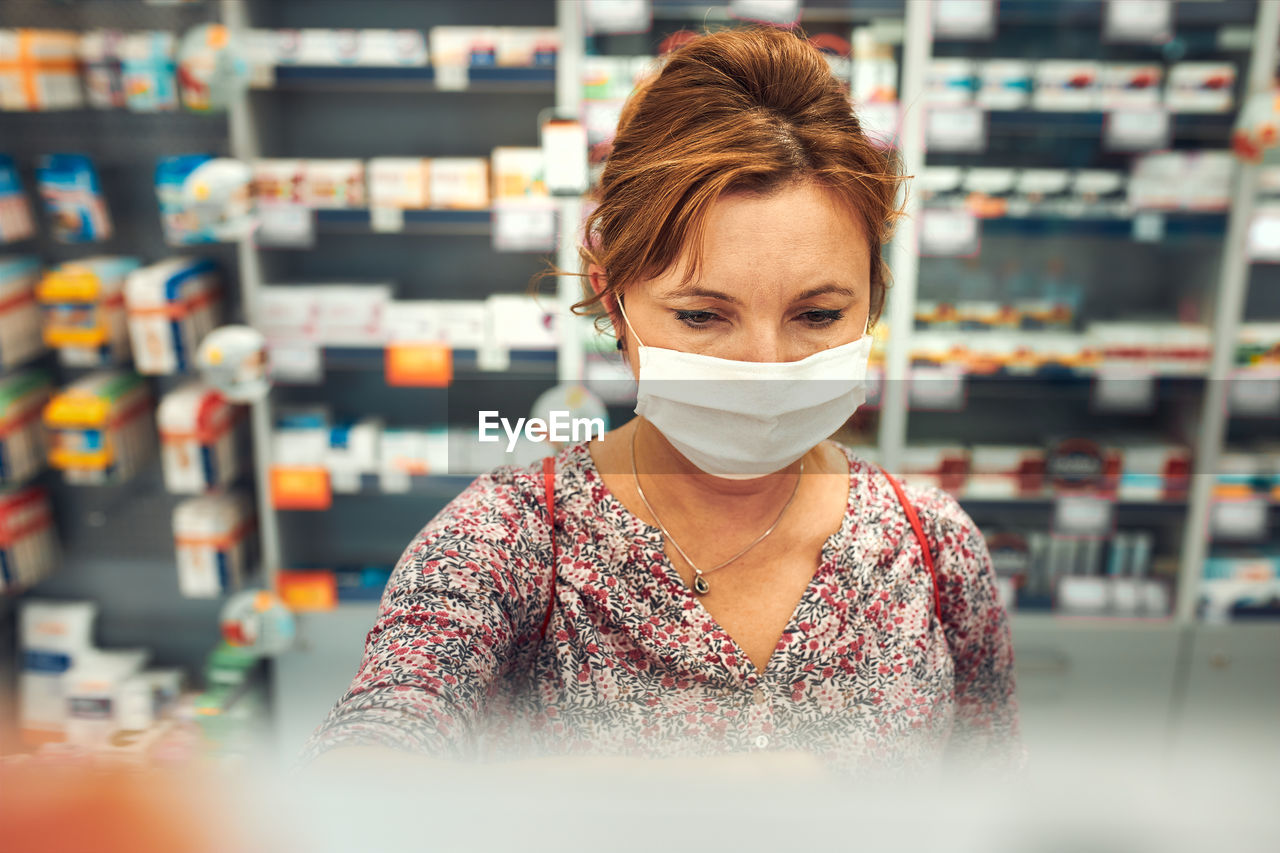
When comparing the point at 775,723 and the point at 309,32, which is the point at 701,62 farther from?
the point at 309,32

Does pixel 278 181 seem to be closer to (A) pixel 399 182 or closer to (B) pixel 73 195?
(A) pixel 399 182

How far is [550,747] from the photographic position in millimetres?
1035

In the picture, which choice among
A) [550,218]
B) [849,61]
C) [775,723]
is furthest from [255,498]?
[775,723]

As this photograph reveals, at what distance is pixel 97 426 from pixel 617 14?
2233 millimetres

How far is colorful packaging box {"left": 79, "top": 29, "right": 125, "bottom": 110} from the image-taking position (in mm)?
3033

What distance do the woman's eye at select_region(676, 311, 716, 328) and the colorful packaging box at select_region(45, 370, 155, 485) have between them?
9.26 feet

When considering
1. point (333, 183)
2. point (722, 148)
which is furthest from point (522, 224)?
point (722, 148)

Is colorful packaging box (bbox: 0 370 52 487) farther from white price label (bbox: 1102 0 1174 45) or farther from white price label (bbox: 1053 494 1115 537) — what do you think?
white price label (bbox: 1102 0 1174 45)

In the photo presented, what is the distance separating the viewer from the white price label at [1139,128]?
314 cm

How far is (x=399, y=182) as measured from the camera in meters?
3.13

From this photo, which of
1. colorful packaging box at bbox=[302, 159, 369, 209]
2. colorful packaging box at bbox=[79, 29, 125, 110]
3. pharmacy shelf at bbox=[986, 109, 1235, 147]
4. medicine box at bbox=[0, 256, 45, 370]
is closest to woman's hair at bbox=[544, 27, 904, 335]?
colorful packaging box at bbox=[302, 159, 369, 209]

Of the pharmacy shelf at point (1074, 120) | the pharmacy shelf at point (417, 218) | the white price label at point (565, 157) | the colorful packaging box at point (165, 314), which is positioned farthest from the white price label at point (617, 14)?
the colorful packaging box at point (165, 314)

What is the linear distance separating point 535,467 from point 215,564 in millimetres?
2592

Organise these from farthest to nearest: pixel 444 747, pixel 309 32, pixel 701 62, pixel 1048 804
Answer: pixel 309 32 < pixel 701 62 < pixel 444 747 < pixel 1048 804
